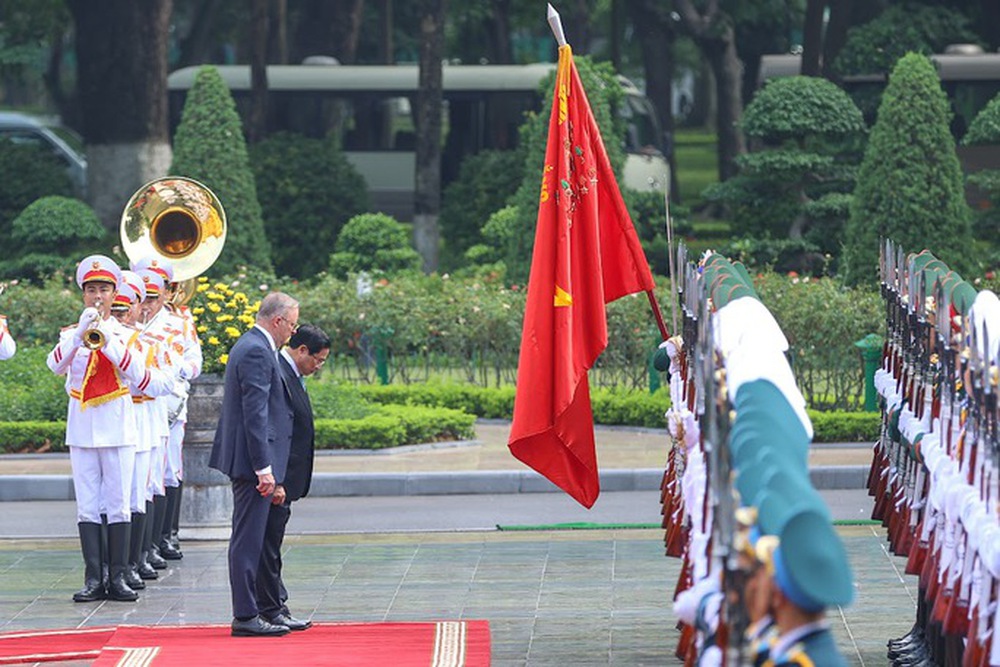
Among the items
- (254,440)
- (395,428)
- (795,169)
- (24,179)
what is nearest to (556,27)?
(254,440)

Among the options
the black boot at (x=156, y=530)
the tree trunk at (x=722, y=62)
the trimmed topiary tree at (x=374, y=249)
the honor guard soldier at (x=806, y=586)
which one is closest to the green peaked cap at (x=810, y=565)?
the honor guard soldier at (x=806, y=586)

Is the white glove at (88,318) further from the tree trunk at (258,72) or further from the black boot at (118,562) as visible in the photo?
the tree trunk at (258,72)

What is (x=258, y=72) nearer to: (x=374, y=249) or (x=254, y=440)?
(x=374, y=249)

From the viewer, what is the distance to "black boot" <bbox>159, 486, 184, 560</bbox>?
1351 centimetres

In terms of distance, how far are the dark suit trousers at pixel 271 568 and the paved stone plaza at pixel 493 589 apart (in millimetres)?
591

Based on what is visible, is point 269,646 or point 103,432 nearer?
point 269,646

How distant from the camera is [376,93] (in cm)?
4084

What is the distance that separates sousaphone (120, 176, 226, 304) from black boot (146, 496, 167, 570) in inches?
68.9

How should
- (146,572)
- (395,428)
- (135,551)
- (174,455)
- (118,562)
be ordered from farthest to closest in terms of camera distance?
(395,428)
(174,455)
(146,572)
(135,551)
(118,562)

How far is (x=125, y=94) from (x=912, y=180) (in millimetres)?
12697

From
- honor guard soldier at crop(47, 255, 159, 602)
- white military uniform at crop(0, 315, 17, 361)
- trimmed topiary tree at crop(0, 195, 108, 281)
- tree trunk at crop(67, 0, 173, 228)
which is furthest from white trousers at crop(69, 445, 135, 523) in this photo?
tree trunk at crop(67, 0, 173, 228)

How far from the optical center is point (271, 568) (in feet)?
36.8

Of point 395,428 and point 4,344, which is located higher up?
point 4,344

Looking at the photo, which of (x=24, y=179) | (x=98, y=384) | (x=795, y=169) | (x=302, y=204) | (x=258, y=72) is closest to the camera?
(x=98, y=384)
